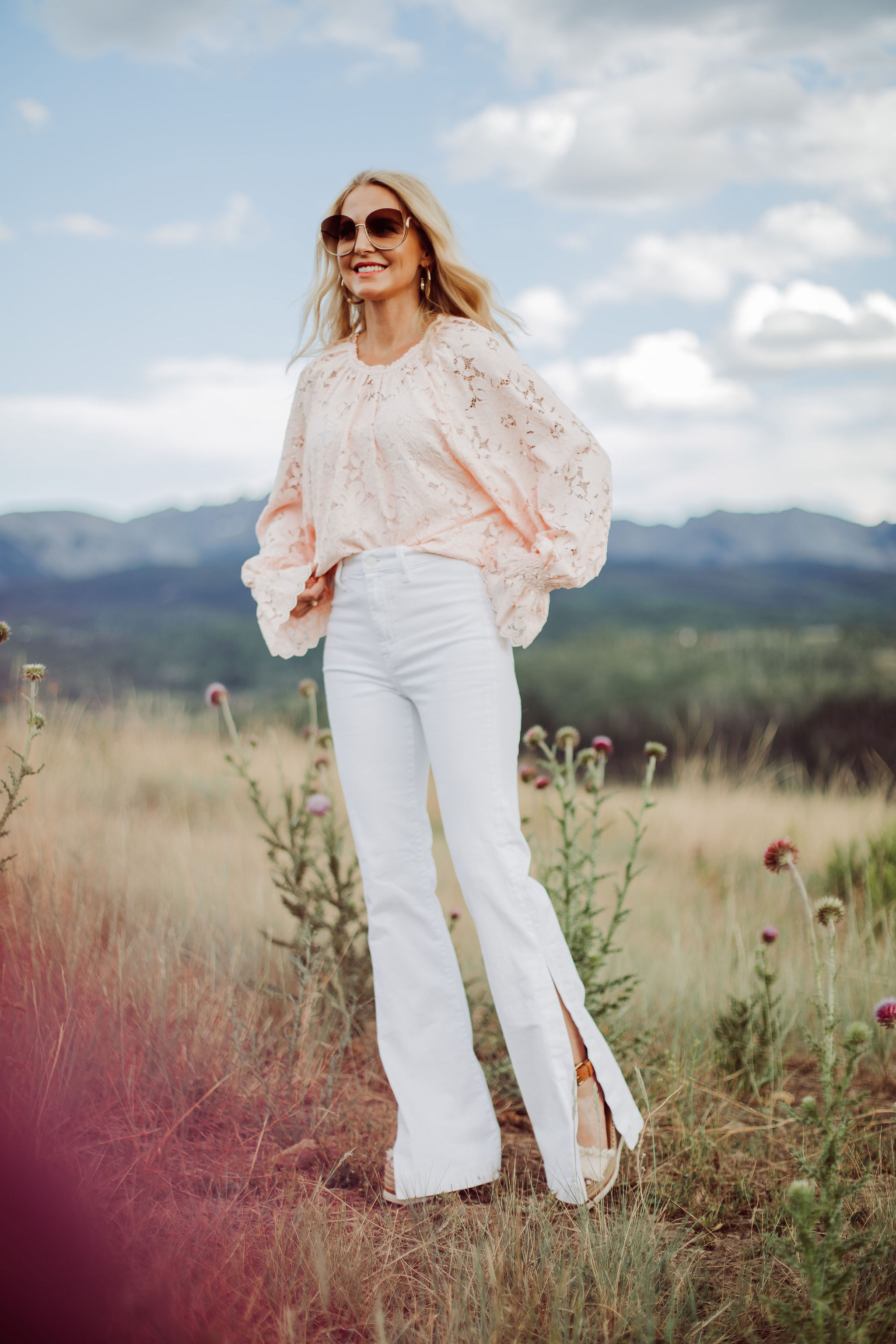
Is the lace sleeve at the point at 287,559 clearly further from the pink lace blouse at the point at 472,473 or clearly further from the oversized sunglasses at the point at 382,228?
the oversized sunglasses at the point at 382,228

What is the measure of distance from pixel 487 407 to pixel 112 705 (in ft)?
22.5

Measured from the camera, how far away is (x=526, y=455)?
2227 mm

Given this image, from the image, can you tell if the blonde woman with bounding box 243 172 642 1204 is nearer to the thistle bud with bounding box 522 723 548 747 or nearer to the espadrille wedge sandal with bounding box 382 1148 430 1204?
the espadrille wedge sandal with bounding box 382 1148 430 1204

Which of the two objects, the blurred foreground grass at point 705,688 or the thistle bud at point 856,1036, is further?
the blurred foreground grass at point 705,688

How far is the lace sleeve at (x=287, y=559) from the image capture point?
2348mm

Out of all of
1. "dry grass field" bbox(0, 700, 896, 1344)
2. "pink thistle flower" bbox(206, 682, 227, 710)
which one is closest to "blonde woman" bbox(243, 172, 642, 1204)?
"dry grass field" bbox(0, 700, 896, 1344)

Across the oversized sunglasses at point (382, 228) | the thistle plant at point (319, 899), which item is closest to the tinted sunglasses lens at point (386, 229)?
the oversized sunglasses at point (382, 228)

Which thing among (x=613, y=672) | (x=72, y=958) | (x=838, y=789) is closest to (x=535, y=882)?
(x=72, y=958)

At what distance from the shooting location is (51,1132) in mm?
2111

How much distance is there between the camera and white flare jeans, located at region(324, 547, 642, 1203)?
2.07m

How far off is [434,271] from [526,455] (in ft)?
1.93

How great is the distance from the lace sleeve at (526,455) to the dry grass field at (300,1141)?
131 cm

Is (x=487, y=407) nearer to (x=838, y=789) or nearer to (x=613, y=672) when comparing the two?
(x=838, y=789)

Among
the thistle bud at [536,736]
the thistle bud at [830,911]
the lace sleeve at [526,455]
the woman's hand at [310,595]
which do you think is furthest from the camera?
the thistle bud at [536,736]
